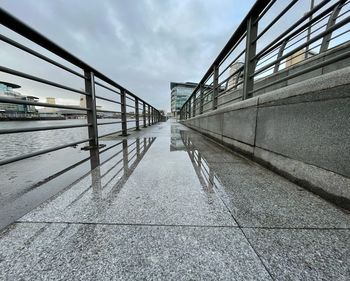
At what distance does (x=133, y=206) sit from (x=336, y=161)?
1257 millimetres

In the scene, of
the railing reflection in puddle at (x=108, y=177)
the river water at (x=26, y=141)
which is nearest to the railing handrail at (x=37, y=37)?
the river water at (x=26, y=141)

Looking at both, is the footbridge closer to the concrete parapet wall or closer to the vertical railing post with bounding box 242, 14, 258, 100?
the concrete parapet wall

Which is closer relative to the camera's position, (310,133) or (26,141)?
(310,133)

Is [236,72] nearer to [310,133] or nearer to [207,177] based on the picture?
[310,133]

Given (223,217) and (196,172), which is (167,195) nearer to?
(223,217)

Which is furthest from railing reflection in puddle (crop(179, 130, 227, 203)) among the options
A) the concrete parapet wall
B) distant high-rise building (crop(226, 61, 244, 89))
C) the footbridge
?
distant high-rise building (crop(226, 61, 244, 89))

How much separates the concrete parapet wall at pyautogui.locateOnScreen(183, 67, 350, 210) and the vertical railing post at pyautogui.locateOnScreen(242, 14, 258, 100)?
485mm

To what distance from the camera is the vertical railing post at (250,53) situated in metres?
2.02

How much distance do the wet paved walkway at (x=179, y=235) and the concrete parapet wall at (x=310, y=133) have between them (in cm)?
13

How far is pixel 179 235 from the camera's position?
741mm

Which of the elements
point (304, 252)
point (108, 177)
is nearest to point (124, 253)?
point (304, 252)

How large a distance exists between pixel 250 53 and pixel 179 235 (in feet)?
7.43

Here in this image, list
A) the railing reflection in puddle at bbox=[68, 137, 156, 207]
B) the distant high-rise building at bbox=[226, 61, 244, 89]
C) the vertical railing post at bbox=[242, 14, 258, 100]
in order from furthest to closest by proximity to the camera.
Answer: the distant high-rise building at bbox=[226, 61, 244, 89] → the vertical railing post at bbox=[242, 14, 258, 100] → the railing reflection in puddle at bbox=[68, 137, 156, 207]

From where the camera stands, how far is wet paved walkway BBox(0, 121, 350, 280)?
572 mm
